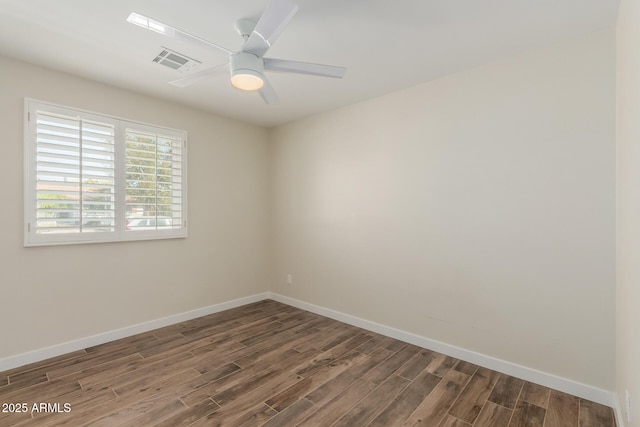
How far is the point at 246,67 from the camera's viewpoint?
1837 mm

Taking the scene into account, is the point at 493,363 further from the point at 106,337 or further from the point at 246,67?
the point at 106,337

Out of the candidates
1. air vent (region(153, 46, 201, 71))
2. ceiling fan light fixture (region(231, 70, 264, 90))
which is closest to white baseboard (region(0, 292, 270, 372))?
air vent (region(153, 46, 201, 71))

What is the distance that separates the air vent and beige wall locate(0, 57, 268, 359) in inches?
36.1

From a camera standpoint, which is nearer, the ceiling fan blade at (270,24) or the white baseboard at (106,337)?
the ceiling fan blade at (270,24)

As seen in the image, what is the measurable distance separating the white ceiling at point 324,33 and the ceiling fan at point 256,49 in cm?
12

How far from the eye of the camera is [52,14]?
1.96 m

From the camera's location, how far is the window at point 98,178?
8.57 feet

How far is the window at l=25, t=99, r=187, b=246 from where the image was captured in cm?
261

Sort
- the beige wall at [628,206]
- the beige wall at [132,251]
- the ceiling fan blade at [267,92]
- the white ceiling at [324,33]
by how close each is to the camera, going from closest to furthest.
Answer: the beige wall at [628,206] → the white ceiling at [324,33] → the ceiling fan blade at [267,92] → the beige wall at [132,251]

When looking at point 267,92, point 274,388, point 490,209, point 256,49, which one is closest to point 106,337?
point 274,388

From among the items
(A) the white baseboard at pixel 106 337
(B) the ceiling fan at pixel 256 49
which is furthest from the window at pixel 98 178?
(B) the ceiling fan at pixel 256 49

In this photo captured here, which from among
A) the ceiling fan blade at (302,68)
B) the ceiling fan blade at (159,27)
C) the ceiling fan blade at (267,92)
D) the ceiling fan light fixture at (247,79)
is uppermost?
the ceiling fan blade at (159,27)

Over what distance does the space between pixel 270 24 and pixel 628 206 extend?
214 cm

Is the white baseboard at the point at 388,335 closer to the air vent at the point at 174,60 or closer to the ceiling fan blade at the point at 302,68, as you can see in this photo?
the ceiling fan blade at the point at 302,68
